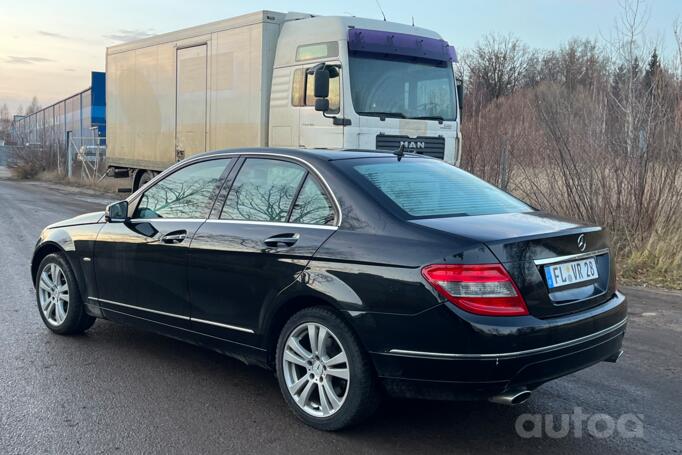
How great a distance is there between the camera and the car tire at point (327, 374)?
365 cm

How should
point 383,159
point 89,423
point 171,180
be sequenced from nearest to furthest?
point 89,423, point 383,159, point 171,180

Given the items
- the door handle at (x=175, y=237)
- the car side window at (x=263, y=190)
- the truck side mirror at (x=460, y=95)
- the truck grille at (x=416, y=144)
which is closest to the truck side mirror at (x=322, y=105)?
the truck grille at (x=416, y=144)

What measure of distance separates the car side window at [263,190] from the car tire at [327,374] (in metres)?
0.70

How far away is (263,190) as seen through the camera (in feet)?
14.5

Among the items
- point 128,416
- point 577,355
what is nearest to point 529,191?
point 577,355

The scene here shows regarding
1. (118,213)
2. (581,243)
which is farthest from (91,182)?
(581,243)

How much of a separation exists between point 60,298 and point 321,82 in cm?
547

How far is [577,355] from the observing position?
11.9 feet

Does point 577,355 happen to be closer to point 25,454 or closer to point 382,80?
point 25,454

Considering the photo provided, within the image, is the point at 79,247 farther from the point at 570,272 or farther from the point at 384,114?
the point at 384,114

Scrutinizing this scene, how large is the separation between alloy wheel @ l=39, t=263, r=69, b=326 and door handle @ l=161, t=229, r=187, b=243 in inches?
54.9

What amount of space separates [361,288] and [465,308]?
563mm

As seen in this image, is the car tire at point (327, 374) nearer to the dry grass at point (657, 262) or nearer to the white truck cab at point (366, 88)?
the dry grass at point (657, 262)

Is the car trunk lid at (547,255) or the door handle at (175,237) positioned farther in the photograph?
the door handle at (175,237)
